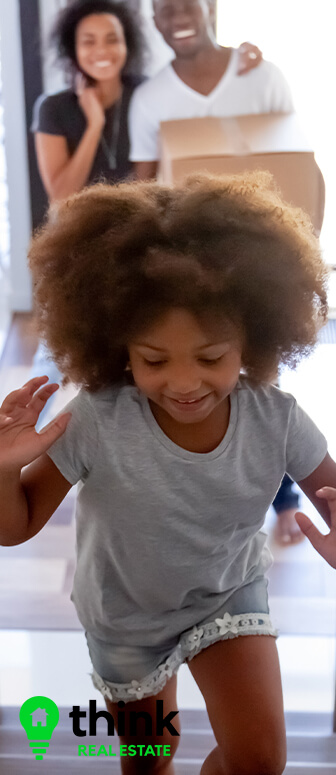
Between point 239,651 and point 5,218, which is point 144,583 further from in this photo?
point 5,218

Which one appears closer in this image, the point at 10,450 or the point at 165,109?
the point at 10,450

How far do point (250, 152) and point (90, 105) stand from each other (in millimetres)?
880

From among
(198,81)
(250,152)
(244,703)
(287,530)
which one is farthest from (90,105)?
(244,703)

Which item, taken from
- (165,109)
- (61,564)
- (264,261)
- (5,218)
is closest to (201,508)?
(264,261)

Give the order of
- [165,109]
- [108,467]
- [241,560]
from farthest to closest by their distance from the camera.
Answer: [165,109] < [241,560] < [108,467]

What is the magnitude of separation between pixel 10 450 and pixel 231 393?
29cm

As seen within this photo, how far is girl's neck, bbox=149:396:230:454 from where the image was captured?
3.64 ft

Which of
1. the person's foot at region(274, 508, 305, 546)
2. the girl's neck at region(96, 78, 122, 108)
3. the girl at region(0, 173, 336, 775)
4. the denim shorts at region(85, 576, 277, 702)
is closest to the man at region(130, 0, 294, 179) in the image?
the girl's neck at region(96, 78, 122, 108)

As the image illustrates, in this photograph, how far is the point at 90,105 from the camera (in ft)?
8.96

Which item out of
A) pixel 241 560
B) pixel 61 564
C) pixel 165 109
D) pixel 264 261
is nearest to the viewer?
pixel 264 261

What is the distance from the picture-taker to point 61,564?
6.95ft

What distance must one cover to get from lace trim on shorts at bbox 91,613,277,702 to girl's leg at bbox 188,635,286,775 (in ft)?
0.03

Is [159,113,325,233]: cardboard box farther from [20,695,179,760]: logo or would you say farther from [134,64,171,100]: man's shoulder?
[20,695,179,760]: logo

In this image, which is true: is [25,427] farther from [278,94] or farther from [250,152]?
[278,94]
